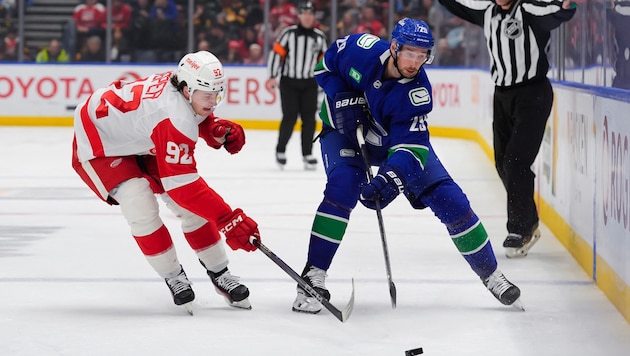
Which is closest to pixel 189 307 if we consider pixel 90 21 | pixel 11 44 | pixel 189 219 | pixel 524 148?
pixel 189 219

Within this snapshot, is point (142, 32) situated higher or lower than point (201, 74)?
higher

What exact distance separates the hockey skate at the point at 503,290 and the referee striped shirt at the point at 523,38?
4.58ft

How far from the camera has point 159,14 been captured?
13.6 m

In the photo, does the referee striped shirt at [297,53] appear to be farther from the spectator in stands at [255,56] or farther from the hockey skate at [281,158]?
the spectator in stands at [255,56]

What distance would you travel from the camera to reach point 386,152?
404 centimetres

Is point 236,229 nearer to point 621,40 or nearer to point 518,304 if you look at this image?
point 518,304

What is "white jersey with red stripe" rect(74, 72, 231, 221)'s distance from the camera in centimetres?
354

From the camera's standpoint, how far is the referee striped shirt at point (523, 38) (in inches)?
195

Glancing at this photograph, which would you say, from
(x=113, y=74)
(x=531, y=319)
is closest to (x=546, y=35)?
(x=531, y=319)

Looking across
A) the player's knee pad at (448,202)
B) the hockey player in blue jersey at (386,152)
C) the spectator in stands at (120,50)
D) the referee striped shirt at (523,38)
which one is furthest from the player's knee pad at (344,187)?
the spectator in stands at (120,50)

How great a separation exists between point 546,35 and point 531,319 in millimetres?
1728

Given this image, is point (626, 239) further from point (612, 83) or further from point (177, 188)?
point (177, 188)

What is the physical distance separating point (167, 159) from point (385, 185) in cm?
69

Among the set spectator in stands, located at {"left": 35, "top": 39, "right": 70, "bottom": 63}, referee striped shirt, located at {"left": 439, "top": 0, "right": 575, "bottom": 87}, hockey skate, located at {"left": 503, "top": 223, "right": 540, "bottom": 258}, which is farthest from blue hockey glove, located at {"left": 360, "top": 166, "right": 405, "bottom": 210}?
spectator in stands, located at {"left": 35, "top": 39, "right": 70, "bottom": 63}
